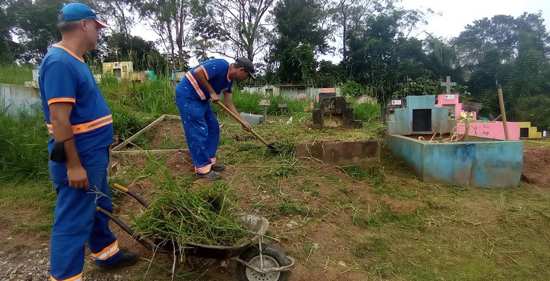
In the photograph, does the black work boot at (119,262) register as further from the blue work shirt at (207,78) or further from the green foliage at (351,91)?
the green foliage at (351,91)

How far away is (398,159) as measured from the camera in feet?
14.9

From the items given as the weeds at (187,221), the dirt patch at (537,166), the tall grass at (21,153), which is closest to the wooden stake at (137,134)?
the tall grass at (21,153)

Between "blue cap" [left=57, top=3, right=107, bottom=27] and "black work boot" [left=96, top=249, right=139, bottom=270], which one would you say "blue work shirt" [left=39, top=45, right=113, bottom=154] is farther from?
"black work boot" [left=96, top=249, right=139, bottom=270]

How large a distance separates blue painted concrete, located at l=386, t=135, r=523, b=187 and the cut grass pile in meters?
2.91

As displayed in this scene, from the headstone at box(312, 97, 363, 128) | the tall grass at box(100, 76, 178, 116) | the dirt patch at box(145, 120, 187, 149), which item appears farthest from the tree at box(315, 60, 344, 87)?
the dirt patch at box(145, 120, 187, 149)

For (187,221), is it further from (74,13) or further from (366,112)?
(366,112)

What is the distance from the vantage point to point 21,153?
3980 millimetres

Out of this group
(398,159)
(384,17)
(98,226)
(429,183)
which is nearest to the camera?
(98,226)

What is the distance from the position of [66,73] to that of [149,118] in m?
3.70

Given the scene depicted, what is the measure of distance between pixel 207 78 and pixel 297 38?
22.7 m

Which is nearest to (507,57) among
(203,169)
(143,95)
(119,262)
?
(143,95)

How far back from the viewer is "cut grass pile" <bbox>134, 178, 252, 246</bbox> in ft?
5.75

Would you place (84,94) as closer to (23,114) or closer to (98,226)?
(98,226)

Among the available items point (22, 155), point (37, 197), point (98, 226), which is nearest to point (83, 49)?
point (98, 226)
